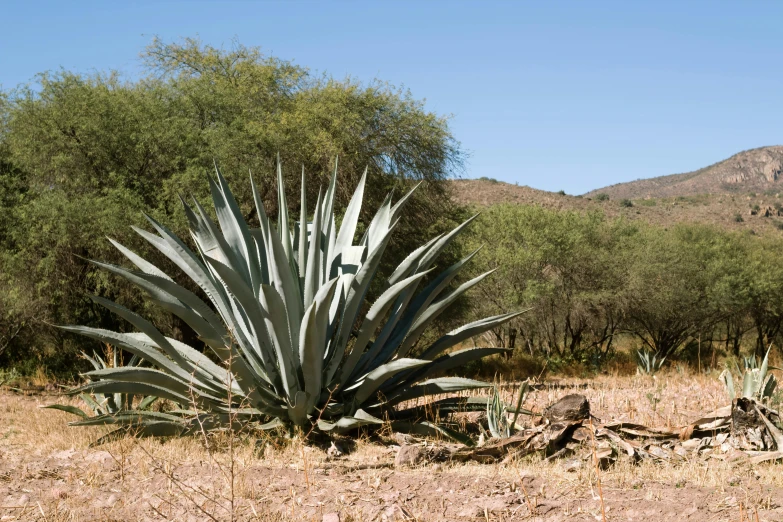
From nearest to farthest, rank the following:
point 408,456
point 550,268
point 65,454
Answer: point 408,456 < point 65,454 < point 550,268

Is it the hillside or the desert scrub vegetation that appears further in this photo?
the hillside

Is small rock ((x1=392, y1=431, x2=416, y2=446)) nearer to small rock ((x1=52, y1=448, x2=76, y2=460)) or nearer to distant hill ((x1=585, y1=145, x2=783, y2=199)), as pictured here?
small rock ((x1=52, y1=448, x2=76, y2=460))

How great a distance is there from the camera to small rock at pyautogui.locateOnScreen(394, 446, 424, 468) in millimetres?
5059

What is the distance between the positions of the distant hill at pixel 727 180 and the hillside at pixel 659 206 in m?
20.5

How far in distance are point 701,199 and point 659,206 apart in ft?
20.5

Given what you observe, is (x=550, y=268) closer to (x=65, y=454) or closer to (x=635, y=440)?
(x=635, y=440)

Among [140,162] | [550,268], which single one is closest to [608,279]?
[550,268]

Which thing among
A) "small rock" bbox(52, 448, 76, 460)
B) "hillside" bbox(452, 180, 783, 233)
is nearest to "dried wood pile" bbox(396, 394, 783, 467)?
"small rock" bbox(52, 448, 76, 460)

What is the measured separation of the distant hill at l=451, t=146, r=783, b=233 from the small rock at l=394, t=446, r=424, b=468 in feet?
102

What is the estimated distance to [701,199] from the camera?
63000 millimetres

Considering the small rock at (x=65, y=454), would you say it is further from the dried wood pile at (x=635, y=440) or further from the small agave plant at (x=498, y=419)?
the small agave plant at (x=498, y=419)

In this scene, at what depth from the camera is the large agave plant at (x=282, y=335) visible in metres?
5.69

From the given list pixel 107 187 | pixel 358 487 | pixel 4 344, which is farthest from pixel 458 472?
pixel 4 344

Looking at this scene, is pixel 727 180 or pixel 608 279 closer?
pixel 608 279
